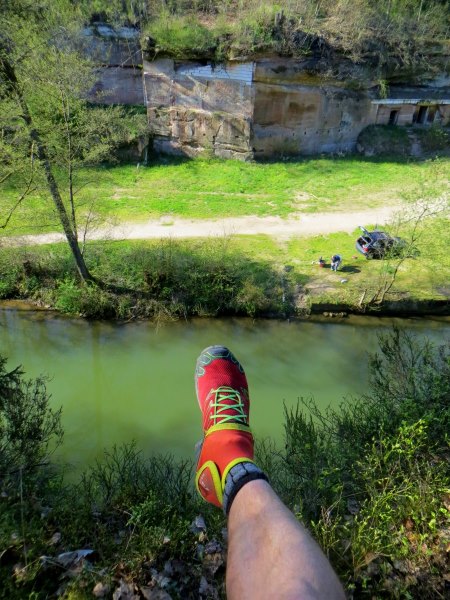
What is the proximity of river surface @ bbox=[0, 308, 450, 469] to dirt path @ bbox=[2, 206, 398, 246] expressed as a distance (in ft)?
8.63

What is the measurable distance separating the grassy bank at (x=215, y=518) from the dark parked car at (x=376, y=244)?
19.8 ft

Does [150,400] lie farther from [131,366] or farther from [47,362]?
[47,362]

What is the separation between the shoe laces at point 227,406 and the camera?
9.48 feet

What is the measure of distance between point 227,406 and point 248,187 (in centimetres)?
1224

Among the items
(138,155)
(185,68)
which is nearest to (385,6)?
(185,68)

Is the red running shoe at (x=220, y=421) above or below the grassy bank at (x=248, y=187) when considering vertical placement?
above

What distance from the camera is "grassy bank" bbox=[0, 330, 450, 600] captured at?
2.46 m

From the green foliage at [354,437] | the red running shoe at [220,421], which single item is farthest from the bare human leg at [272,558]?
the green foliage at [354,437]

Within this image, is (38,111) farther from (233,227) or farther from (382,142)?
(382,142)

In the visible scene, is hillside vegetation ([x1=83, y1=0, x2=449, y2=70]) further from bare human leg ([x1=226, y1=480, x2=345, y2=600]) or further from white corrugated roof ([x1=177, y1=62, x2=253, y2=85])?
bare human leg ([x1=226, y1=480, x2=345, y2=600])

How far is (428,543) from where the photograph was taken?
263cm

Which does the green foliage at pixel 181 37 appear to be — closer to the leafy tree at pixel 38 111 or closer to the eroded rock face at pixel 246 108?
the eroded rock face at pixel 246 108

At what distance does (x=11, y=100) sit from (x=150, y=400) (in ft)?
17.6

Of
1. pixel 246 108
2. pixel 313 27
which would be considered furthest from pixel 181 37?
pixel 313 27
